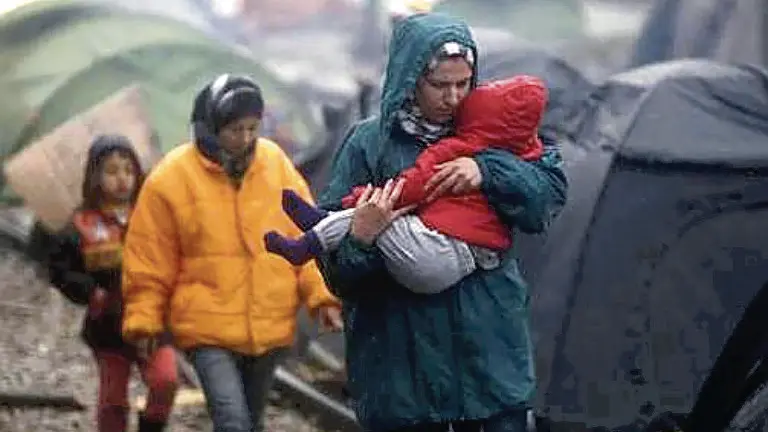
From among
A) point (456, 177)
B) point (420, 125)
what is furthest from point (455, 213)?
point (420, 125)

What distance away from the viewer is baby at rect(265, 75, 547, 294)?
4.34 m

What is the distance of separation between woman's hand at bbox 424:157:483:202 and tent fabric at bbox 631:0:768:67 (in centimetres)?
772

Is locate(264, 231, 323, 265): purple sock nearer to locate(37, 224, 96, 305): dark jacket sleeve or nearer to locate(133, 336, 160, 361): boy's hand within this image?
locate(133, 336, 160, 361): boy's hand

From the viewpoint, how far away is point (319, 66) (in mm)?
19859

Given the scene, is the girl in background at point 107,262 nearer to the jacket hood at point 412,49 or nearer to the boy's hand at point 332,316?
the boy's hand at point 332,316

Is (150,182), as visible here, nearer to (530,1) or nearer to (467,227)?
(467,227)

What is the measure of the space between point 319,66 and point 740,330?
1506cm

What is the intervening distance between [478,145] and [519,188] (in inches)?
6.1

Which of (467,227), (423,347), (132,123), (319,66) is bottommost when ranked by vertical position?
(319,66)

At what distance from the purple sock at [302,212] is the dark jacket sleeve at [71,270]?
1.72 metres

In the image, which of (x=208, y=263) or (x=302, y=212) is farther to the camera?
(x=208, y=263)

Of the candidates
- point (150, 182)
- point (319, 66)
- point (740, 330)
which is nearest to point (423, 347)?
point (740, 330)

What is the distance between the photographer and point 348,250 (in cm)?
439

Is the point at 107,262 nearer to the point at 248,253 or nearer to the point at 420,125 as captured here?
the point at 248,253
